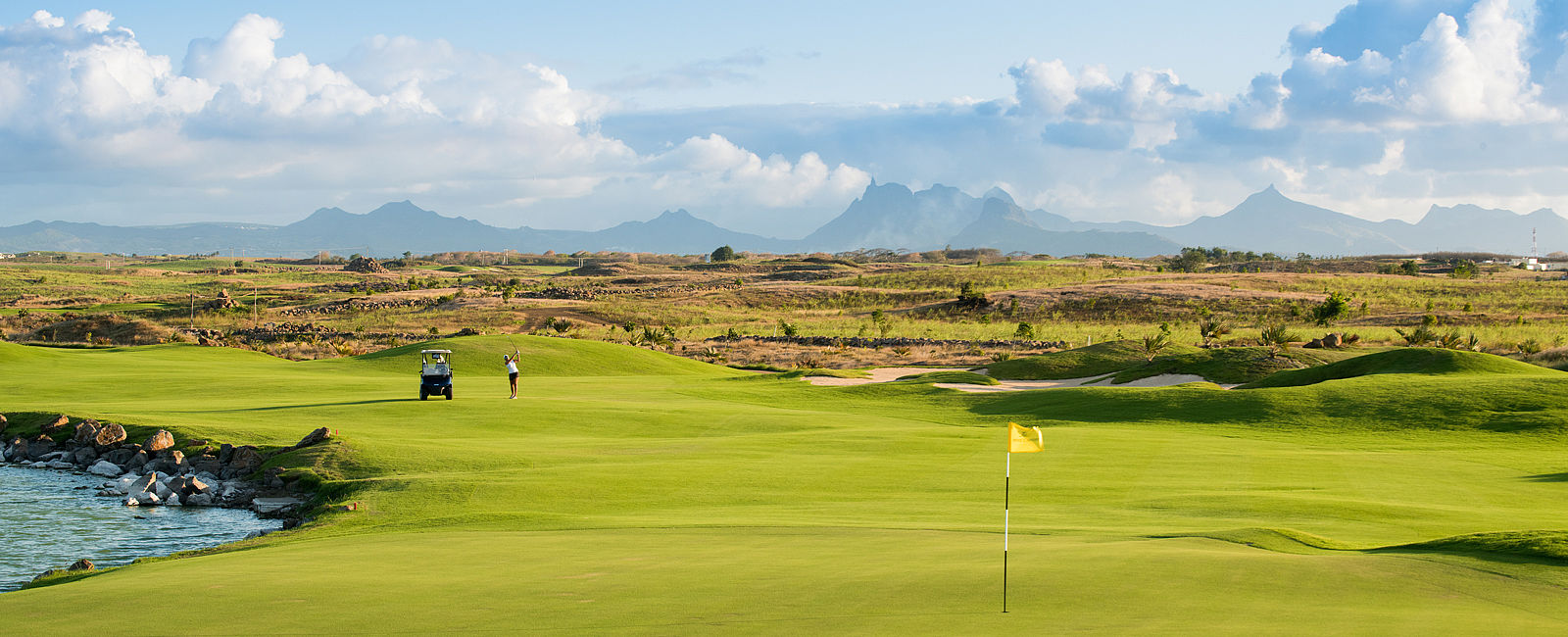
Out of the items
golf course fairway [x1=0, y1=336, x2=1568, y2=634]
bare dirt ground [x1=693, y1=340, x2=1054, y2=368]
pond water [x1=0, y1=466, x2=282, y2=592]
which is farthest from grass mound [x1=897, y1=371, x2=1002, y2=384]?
pond water [x1=0, y1=466, x2=282, y2=592]

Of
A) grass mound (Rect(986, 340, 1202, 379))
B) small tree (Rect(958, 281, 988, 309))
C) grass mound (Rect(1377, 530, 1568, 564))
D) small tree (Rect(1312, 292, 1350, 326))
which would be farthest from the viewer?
small tree (Rect(958, 281, 988, 309))

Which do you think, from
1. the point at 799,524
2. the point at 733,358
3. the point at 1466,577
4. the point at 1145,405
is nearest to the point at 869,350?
the point at 733,358

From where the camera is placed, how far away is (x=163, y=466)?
2103 cm

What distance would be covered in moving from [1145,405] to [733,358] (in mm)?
30906

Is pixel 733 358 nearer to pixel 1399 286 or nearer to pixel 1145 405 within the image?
pixel 1145 405

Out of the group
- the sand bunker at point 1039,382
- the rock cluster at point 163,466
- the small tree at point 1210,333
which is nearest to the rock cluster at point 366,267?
the small tree at point 1210,333

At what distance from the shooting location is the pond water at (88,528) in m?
15.0

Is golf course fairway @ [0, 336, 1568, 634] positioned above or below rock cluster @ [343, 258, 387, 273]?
below

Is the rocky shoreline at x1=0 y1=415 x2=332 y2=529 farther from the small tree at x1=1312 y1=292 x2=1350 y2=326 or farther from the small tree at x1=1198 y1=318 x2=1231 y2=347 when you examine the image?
the small tree at x1=1312 y1=292 x2=1350 y2=326

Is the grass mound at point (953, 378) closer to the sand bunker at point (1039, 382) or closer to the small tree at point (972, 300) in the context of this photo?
the sand bunker at point (1039, 382)

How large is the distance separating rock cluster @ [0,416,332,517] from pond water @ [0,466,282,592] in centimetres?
33

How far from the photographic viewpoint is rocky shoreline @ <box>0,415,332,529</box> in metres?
18.9

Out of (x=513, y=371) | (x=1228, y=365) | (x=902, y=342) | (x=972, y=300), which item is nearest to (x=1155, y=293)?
(x=972, y=300)

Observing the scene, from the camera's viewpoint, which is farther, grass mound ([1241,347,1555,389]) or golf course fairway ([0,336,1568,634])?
grass mound ([1241,347,1555,389])
